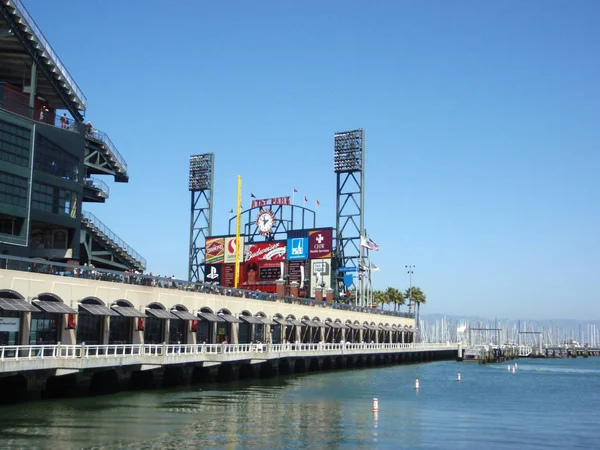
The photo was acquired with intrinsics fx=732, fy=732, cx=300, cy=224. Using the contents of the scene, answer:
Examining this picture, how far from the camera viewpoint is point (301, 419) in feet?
139

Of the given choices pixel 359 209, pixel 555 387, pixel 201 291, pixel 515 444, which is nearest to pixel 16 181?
pixel 201 291

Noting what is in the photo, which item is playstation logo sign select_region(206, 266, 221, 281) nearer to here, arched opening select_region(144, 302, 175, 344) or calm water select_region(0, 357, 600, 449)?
arched opening select_region(144, 302, 175, 344)

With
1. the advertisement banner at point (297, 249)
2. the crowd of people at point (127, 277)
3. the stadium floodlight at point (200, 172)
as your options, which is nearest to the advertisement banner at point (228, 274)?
the advertisement banner at point (297, 249)

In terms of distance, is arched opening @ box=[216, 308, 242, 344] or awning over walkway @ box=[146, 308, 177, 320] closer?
awning over walkway @ box=[146, 308, 177, 320]

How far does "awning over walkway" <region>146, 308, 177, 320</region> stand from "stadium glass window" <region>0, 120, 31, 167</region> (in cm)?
1578

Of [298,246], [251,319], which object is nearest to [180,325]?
[251,319]

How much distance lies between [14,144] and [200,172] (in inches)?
3123

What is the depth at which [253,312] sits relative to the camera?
7975 centimetres

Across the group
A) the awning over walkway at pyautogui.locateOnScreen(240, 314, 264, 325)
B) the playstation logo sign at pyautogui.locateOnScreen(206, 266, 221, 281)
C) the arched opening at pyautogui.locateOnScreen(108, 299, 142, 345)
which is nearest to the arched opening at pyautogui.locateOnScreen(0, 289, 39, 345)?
the arched opening at pyautogui.locateOnScreen(108, 299, 142, 345)

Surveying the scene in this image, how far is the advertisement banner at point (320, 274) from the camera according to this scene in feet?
371

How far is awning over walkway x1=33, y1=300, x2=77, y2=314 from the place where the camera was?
48.7m

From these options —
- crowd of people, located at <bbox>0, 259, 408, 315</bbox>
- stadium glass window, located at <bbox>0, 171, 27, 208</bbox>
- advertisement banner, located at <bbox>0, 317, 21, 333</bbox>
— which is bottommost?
advertisement banner, located at <bbox>0, 317, 21, 333</bbox>

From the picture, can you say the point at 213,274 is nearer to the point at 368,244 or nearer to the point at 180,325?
the point at 368,244

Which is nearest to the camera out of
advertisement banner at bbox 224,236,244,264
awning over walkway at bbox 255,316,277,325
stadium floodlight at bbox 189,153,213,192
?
awning over walkway at bbox 255,316,277,325
